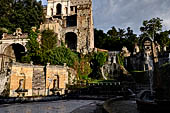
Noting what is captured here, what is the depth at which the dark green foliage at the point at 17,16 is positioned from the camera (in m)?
29.4

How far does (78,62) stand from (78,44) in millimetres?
7992

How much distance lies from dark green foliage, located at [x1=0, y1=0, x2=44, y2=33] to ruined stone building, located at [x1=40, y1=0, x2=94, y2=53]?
3264mm

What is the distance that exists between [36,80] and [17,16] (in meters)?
18.2

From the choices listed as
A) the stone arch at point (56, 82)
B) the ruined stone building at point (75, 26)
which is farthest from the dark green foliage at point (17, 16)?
the stone arch at point (56, 82)

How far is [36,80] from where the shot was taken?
18828mm

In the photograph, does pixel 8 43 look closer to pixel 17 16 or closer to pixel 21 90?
pixel 17 16

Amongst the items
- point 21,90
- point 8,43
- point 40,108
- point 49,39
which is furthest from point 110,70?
point 40,108

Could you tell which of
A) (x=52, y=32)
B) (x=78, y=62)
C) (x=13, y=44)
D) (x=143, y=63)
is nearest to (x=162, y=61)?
(x=143, y=63)

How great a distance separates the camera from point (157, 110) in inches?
195

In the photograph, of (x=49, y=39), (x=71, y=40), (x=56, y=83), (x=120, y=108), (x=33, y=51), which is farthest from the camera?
(x=71, y=40)

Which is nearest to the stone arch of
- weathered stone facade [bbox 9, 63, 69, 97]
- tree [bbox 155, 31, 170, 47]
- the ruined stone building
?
weathered stone facade [bbox 9, 63, 69, 97]

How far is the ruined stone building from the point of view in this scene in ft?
109

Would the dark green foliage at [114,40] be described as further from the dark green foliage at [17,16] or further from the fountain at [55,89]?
the fountain at [55,89]

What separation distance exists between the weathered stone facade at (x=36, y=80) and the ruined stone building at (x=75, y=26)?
12.2 meters
